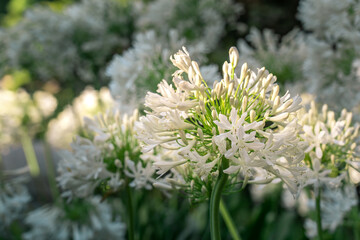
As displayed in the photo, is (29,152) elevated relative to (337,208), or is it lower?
elevated

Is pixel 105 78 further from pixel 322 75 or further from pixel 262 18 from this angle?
pixel 262 18

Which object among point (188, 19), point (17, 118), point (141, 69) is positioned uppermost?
point (188, 19)

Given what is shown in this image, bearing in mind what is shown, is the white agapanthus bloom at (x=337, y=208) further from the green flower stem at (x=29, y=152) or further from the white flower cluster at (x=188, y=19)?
the green flower stem at (x=29, y=152)

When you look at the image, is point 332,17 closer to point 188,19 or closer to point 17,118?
point 188,19

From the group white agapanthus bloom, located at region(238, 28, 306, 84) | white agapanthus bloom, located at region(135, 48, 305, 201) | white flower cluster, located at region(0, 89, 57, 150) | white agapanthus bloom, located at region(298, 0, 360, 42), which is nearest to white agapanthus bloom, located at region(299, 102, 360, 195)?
white agapanthus bloom, located at region(135, 48, 305, 201)

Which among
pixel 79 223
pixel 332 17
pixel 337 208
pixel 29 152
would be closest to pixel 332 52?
pixel 332 17

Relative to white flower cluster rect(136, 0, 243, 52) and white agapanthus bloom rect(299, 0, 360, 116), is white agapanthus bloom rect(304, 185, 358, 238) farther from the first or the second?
white flower cluster rect(136, 0, 243, 52)

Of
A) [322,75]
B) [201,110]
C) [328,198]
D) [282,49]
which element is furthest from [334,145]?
[282,49]
